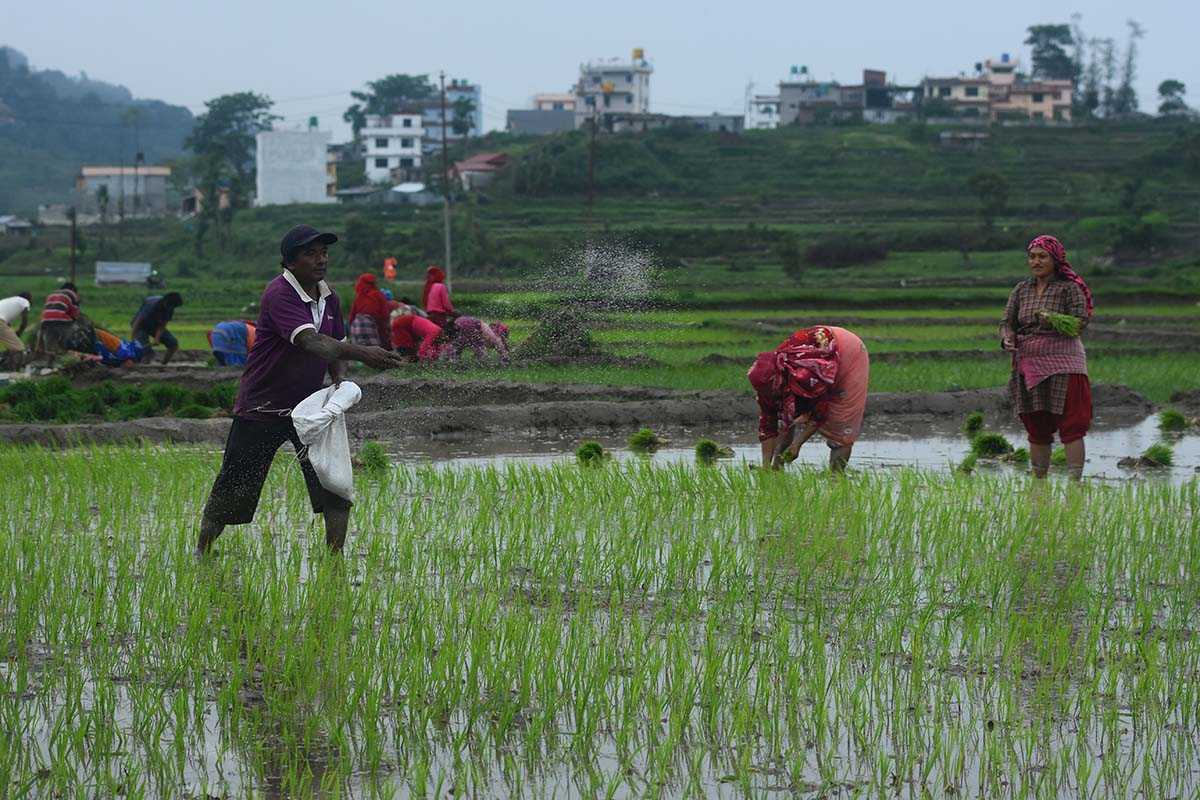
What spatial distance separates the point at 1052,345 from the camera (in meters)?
7.96

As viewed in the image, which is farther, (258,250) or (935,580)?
(258,250)

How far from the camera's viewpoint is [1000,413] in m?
13.1

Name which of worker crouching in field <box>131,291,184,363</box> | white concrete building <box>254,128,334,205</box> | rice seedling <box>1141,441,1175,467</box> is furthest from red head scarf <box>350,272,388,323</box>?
white concrete building <box>254,128,334,205</box>

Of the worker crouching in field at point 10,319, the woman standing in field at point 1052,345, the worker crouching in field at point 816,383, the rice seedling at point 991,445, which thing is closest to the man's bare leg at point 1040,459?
the woman standing in field at point 1052,345

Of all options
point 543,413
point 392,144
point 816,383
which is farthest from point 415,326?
point 392,144

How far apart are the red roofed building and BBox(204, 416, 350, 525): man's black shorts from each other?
5046 cm

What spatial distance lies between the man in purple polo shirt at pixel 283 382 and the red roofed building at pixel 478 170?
50456 mm

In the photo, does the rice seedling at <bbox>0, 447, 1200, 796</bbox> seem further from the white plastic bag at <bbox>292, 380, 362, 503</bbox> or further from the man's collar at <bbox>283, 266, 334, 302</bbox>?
the man's collar at <bbox>283, 266, 334, 302</bbox>

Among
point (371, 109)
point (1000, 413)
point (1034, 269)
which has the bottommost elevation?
point (1000, 413)

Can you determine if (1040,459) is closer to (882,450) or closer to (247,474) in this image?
(882,450)

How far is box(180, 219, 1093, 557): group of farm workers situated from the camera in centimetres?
567

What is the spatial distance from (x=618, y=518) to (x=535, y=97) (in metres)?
110

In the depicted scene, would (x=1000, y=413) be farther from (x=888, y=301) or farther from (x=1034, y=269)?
(x=888, y=301)

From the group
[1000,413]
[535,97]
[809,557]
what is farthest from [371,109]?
[809,557]
